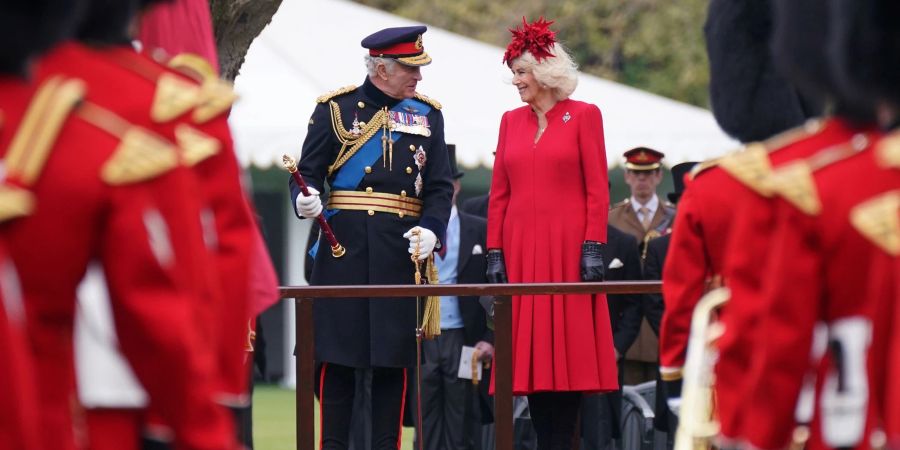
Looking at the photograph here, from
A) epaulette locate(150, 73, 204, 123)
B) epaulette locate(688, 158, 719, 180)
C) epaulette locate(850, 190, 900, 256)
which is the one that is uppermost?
epaulette locate(150, 73, 204, 123)

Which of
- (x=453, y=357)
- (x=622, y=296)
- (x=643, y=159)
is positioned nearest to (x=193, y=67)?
(x=622, y=296)

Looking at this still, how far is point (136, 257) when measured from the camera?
306 centimetres

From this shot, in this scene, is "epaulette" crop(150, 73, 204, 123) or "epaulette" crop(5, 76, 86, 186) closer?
"epaulette" crop(5, 76, 86, 186)

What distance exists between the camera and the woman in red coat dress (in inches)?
300

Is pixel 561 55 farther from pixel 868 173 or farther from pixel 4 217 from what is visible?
pixel 4 217

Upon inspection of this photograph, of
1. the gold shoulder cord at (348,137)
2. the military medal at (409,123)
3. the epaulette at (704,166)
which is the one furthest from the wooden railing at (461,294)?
the epaulette at (704,166)

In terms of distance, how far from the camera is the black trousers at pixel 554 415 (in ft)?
24.9

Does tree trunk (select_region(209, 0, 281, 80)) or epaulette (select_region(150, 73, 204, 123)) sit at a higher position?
tree trunk (select_region(209, 0, 281, 80))

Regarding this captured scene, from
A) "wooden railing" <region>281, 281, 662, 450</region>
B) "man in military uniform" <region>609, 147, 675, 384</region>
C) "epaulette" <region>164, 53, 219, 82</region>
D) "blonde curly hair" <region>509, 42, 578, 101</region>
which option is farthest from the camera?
"man in military uniform" <region>609, 147, 675, 384</region>

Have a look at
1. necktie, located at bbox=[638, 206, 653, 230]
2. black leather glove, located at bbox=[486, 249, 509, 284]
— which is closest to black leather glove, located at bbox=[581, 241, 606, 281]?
black leather glove, located at bbox=[486, 249, 509, 284]

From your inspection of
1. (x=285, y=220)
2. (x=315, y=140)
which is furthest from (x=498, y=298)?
(x=285, y=220)

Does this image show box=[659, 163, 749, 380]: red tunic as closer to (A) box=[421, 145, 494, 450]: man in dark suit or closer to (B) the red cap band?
(B) the red cap band

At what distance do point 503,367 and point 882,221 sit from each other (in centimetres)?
376

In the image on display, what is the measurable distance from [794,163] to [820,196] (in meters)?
0.13
